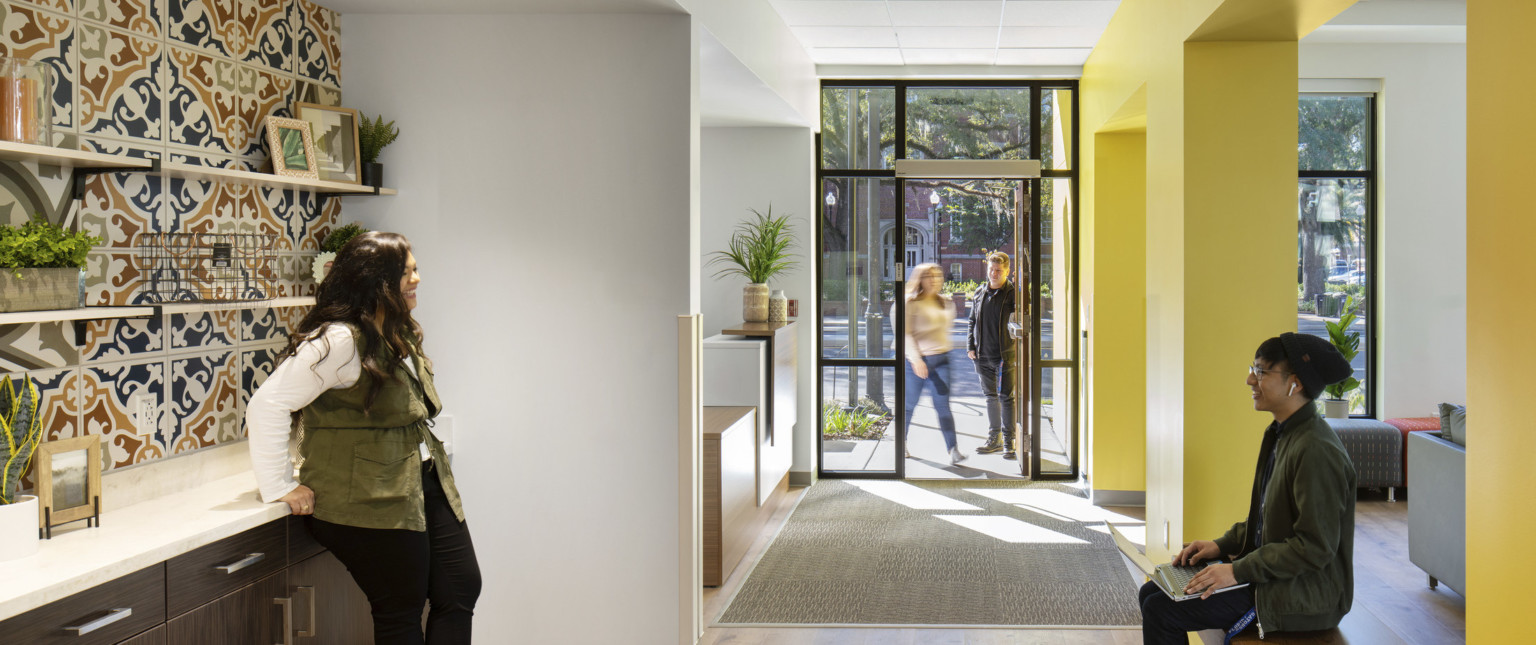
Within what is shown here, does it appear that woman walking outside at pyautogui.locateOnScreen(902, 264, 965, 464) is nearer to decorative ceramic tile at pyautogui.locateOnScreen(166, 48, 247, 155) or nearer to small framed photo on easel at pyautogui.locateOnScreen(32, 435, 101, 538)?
decorative ceramic tile at pyautogui.locateOnScreen(166, 48, 247, 155)

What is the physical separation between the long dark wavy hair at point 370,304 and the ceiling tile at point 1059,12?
364cm

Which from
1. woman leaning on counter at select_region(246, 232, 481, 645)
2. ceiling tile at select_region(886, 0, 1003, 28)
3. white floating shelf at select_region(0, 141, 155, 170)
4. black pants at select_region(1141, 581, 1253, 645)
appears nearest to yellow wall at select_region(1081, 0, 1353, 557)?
black pants at select_region(1141, 581, 1253, 645)

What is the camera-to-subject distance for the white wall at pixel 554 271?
3531 millimetres

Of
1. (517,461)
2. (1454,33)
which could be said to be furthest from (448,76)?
(1454,33)

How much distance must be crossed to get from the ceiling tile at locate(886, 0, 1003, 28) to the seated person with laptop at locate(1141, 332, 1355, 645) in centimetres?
290

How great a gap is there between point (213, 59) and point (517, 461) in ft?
5.32

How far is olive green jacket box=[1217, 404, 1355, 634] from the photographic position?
8.59ft

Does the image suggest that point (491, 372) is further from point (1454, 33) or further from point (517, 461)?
point (1454, 33)

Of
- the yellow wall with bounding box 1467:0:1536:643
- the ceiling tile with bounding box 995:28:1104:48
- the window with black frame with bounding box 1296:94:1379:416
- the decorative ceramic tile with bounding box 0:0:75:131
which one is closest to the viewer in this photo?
the yellow wall with bounding box 1467:0:1536:643

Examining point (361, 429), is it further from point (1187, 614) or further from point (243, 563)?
point (1187, 614)

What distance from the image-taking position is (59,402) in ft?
8.29

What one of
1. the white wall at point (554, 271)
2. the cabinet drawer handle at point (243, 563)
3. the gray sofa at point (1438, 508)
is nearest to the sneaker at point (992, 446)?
the gray sofa at point (1438, 508)

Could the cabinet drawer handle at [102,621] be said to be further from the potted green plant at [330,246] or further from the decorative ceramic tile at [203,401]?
the potted green plant at [330,246]

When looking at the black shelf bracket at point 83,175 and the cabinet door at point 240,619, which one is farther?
the black shelf bracket at point 83,175
